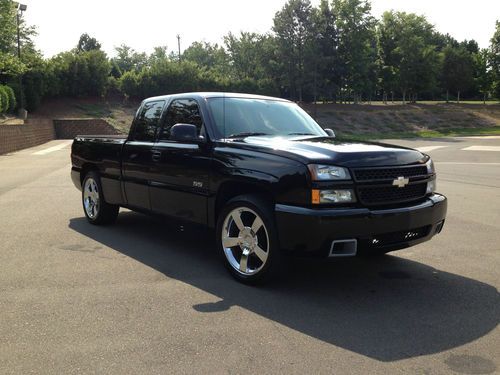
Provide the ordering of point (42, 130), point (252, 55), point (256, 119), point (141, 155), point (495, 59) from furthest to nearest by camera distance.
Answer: point (252, 55) < point (495, 59) < point (42, 130) < point (141, 155) < point (256, 119)

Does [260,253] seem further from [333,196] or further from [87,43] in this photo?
[87,43]

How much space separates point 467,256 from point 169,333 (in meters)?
3.75

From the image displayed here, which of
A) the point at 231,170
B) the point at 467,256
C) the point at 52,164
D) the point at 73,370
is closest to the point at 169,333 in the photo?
the point at 73,370

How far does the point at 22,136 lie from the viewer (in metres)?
25.0

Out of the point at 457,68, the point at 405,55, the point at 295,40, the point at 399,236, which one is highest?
the point at 295,40

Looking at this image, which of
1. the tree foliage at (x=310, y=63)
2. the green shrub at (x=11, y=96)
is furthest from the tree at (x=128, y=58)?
the green shrub at (x=11, y=96)

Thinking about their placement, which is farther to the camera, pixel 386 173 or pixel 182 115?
pixel 182 115

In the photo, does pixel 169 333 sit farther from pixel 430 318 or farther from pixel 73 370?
pixel 430 318

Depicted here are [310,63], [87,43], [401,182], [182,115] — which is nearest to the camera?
[401,182]

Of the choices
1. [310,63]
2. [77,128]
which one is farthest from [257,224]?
[310,63]

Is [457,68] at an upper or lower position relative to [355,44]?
lower

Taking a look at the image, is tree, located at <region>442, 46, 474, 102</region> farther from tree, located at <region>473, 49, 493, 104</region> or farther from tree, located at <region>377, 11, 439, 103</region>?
tree, located at <region>377, 11, 439, 103</region>

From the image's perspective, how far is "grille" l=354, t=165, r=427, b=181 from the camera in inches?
172

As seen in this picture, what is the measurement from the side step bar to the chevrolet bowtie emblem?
2.32 feet
